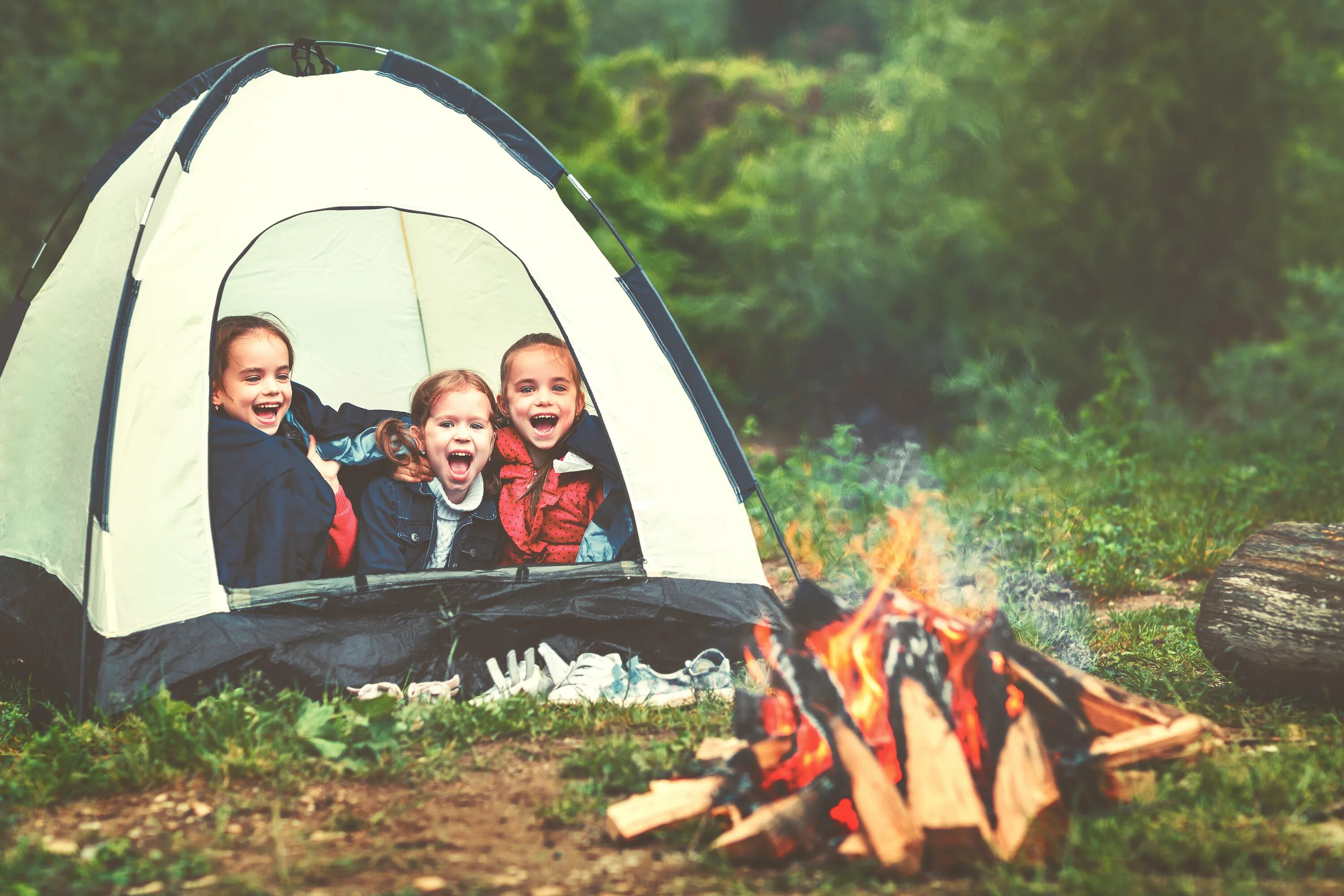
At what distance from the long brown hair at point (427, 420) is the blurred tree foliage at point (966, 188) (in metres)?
4.85

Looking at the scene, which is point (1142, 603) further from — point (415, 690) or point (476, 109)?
point (476, 109)

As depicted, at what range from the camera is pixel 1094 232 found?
861cm

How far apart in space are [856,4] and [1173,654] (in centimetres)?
1763

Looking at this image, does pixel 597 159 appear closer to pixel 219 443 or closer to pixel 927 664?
pixel 219 443

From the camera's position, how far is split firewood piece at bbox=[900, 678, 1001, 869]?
7.68 feet

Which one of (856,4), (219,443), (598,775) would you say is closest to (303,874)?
(598,775)

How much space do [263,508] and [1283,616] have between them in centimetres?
320

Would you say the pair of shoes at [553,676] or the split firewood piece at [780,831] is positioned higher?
the pair of shoes at [553,676]

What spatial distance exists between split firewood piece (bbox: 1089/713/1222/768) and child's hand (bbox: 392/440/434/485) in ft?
9.00

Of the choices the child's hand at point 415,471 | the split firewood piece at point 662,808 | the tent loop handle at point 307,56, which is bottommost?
the split firewood piece at point 662,808

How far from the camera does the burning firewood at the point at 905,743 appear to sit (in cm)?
238

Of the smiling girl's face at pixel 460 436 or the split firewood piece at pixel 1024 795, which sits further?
the smiling girl's face at pixel 460 436

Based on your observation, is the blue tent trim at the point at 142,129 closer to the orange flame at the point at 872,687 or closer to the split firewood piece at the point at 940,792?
the orange flame at the point at 872,687

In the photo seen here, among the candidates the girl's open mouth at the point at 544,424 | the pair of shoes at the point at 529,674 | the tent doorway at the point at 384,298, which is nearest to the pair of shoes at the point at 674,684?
the pair of shoes at the point at 529,674
